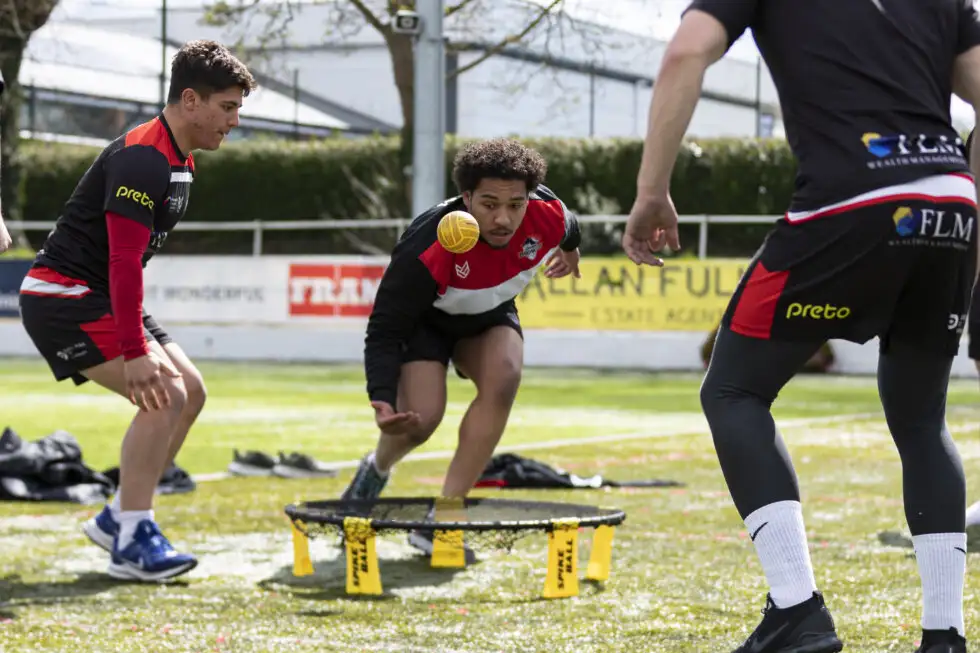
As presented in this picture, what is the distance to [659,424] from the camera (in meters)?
13.7

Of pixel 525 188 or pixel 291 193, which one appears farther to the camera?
pixel 291 193

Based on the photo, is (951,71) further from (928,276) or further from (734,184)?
(734,184)

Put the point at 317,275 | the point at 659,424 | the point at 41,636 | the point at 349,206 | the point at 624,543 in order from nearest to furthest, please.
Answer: the point at 41,636, the point at 624,543, the point at 659,424, the point at 317,275, the point at 349,206

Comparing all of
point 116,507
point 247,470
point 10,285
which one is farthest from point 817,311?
point 10,285

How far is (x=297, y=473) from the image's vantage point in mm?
9484

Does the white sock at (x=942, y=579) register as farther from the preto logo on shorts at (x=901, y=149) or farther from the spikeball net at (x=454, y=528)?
the spikeball net at (x=454, y=528)

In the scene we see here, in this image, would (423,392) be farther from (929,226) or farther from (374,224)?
(374,224)

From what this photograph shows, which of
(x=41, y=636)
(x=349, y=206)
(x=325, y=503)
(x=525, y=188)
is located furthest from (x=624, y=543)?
(x=349, y=206)

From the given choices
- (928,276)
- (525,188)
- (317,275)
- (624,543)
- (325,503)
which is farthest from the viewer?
(317,275)

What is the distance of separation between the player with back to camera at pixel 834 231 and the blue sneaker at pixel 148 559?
257 centimetres

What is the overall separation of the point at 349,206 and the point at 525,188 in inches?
969

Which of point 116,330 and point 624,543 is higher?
point 116,330

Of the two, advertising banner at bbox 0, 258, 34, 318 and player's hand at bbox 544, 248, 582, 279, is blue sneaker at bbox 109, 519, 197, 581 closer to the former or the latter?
player's hand at bbox 544, 248, 582, 279

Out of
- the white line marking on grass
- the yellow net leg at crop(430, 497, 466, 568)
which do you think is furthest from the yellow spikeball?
the white line marking on grass
